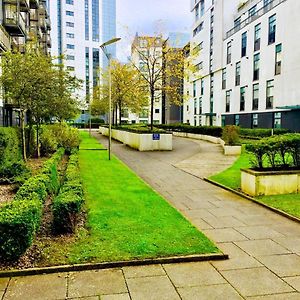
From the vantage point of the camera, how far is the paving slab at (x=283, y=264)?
4734 mm

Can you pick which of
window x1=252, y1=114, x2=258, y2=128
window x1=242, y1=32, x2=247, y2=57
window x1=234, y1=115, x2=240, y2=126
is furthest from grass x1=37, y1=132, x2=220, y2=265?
window x1=242, y1=32, x2=247, y2=57

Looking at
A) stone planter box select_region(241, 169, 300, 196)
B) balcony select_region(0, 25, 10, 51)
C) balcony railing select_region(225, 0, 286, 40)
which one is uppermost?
balcony railing select_region(225, 0, 286, 40)

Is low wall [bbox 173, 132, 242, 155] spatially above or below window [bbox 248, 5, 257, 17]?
below

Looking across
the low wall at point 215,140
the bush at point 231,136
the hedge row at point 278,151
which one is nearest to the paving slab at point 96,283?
the hedge row at point 278,151

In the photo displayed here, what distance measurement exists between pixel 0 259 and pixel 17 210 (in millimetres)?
689

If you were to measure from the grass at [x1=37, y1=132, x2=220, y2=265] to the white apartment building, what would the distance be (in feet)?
83.4

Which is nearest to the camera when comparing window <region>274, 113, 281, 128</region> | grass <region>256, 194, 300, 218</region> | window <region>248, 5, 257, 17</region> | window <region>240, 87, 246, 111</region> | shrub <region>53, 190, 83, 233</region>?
shrub <region>53, 190, 83, 233</region>

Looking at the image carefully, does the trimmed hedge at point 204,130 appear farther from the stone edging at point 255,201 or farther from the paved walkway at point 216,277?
the paved walkway at point 216,277

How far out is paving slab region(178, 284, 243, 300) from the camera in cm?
404

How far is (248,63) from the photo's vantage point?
4044cm

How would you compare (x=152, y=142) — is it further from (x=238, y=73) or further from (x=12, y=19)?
(x=238, y=73)

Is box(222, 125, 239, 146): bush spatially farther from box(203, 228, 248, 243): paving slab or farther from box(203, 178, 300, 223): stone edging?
box(203, 228, 248, 243): paving slab

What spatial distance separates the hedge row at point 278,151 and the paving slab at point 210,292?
6.15m

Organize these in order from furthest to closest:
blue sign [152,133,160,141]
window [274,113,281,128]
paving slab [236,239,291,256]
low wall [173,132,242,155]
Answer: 1. window [274,113,281,128]
2. blue sign [152,133,160,141]
3. low wall [173,132,242,155]
4. paving slab [236,239,291,256]
